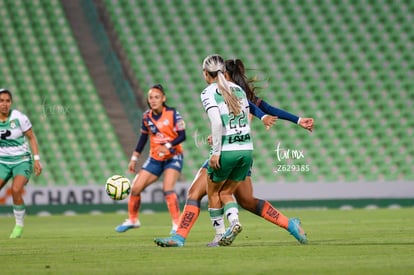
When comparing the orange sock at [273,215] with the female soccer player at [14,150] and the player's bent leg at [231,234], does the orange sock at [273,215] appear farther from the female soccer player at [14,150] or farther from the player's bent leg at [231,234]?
the female soccer player at [14,150]

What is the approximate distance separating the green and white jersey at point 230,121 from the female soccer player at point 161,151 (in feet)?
14.5

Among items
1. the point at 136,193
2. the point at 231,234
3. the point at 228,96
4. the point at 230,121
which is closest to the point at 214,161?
the point at 230,121

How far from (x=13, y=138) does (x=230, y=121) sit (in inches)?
199

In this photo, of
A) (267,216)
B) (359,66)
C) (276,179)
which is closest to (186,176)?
(276,179)

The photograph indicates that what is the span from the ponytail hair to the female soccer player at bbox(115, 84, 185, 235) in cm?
443

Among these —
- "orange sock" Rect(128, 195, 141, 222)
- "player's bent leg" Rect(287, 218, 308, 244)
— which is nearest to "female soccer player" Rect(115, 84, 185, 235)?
"orange sock" Rect(128, 195, 141, 222)

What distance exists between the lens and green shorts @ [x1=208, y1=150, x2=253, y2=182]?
9352mm

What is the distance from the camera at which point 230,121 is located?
370 inches

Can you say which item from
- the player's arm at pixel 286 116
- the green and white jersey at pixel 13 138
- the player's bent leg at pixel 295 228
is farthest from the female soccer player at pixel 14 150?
the player's bent leg at pixel 295 228

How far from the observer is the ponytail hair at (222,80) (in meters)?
9.31

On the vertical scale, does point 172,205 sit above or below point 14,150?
below

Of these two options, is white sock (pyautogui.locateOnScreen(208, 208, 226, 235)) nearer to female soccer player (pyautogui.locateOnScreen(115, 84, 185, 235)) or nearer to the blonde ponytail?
the blonde ponytail

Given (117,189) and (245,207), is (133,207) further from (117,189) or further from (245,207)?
(245,207)

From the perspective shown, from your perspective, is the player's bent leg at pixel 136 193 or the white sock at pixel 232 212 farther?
the player's bent leg at pixel 136 193
